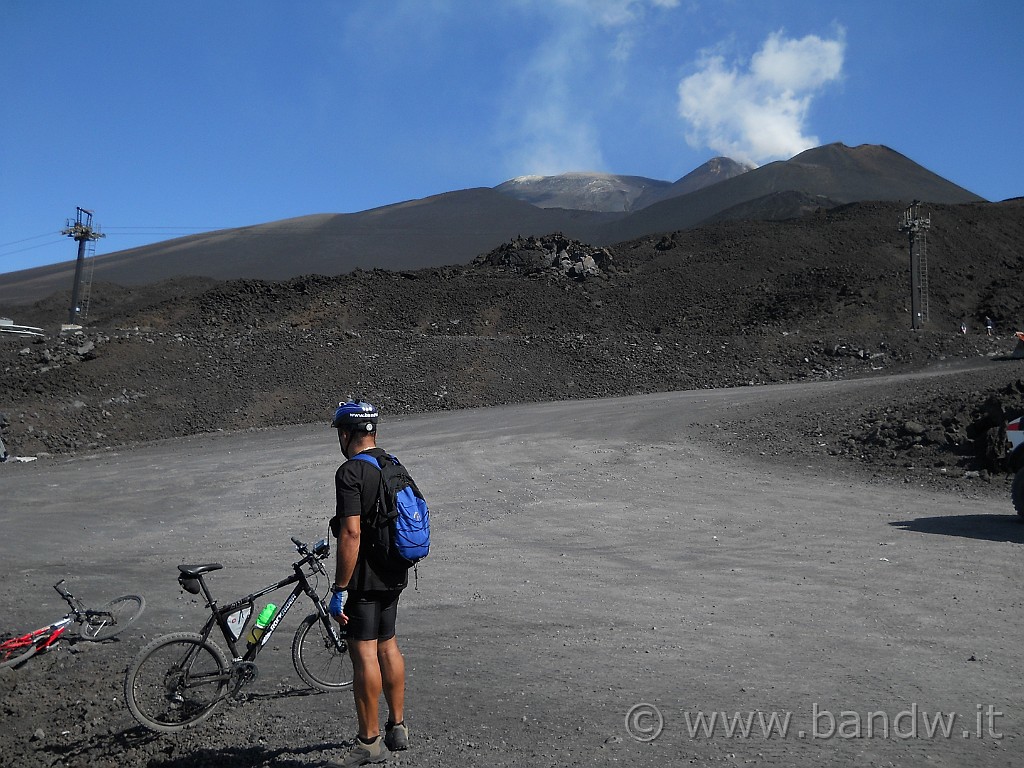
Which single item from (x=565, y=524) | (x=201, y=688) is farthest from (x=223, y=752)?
(x=565, y=524)

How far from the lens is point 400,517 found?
4.32 m

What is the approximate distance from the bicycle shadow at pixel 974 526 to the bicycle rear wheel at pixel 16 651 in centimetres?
982

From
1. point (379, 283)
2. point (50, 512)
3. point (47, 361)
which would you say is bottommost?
point (50, 512)

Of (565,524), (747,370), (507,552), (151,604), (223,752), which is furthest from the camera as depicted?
(747,370)

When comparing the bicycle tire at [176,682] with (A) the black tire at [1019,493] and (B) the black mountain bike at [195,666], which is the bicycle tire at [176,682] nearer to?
(B) the black mountain bike at [195,666]

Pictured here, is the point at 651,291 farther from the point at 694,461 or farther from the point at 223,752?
the point at 223,752

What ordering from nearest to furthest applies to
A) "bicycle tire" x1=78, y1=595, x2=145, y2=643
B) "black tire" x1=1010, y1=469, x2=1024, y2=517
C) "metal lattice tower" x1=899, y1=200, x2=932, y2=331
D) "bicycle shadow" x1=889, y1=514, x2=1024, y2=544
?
"bicycle tire" x1=78, y1=595, x2=145, y2=643, "bicycle shadow" x1=889, y1=514, x2=1024, y2=544, "black tire" x1=1010, y1=469, x2=1024, y2=517, "metal lattice tower" x1=899, y1=200, x2=932, y2=331

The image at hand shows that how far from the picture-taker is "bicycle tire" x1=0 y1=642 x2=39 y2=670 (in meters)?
6.33

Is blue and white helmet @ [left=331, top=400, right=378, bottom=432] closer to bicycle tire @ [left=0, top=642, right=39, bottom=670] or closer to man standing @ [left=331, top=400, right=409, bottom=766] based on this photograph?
man standing @ [left=331, top=400, right=409, bottom=766]

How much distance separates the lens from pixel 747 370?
36.8 metres

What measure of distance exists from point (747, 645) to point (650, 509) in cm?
701

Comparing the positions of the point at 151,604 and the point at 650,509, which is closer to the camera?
the point at 151,604

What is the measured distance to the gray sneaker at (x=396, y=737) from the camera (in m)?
4.48

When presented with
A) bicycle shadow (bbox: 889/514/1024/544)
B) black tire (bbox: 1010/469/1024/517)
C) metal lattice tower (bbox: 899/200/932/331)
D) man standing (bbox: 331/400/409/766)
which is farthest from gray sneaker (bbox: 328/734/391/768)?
metal lattice tower (bbox: 899/200/932/331)
